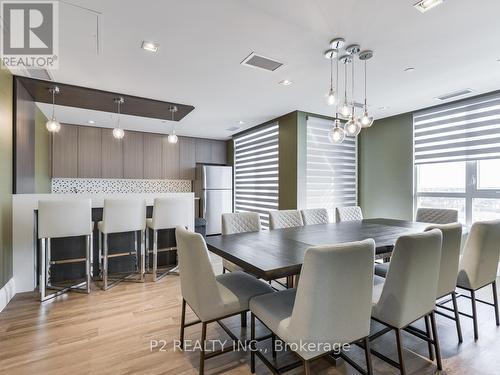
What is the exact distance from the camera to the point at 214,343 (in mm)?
2061

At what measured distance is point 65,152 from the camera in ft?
16.6

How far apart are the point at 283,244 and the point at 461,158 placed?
3613mm

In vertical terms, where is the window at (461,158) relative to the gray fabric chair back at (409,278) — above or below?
above

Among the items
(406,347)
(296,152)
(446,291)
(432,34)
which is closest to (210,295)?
(406,347)

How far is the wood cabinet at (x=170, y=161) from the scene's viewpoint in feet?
20.0

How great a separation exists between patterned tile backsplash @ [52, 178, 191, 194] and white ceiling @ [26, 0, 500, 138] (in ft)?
9.27

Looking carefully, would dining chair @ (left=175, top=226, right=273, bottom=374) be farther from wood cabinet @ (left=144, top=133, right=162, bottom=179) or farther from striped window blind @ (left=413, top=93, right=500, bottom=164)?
wood cabinet @ (left=144, top=133, right=162, bottom=179)

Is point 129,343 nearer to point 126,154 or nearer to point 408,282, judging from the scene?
point 408,282

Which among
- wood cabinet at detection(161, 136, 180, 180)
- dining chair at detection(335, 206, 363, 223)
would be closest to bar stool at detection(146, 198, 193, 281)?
dining chair at detection(335, 206, 363, 223)

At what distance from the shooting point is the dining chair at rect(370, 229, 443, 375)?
1460 millimetres

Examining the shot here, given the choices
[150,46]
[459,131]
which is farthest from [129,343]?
[459,131]

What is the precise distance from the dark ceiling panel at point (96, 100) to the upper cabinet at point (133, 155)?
145 cm

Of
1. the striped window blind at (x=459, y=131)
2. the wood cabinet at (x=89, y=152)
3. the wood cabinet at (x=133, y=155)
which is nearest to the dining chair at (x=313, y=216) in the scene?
the striped window blind at (x=459, y=131)

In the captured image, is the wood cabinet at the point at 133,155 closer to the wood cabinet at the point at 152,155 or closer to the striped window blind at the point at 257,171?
the wood cabinet at the point at 152,155
